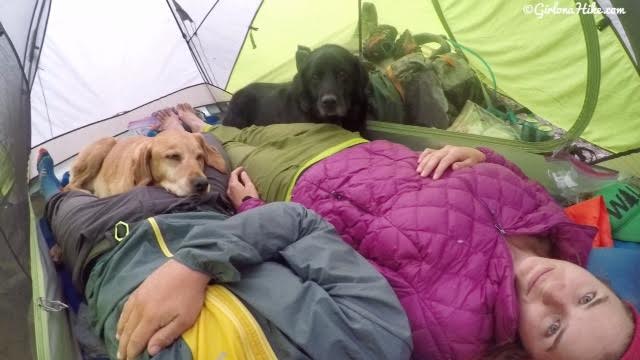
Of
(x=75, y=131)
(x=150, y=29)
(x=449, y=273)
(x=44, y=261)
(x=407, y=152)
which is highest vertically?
(x=150, y=29)

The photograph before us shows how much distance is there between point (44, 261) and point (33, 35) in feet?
3.88

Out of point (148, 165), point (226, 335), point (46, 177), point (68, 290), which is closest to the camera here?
point (226, 335)

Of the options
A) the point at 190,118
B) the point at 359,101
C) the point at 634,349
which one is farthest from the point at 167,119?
the point at 634,349

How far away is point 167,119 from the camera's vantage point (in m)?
2.82

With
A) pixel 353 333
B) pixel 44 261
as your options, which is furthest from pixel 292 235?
pixel 44 261

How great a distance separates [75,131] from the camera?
263 cm

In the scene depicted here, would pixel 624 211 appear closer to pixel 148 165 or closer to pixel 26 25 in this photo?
pixel 148 165

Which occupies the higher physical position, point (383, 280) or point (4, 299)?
point (4, 299)

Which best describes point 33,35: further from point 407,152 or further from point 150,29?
point 407,152

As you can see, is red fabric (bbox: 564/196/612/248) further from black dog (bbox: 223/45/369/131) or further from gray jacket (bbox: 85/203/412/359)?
black dog (bbox: 223/45/369/131)

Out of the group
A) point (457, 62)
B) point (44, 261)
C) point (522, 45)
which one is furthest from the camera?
point (457, 62)

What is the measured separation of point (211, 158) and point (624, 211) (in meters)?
1.52

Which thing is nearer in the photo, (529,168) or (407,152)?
(407,152)

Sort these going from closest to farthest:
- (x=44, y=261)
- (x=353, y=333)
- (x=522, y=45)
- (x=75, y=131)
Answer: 1. (x=353, y=333)
2. (x=44, y=261)
3. (x=522, y=45)
4. (x=75, y=131)
